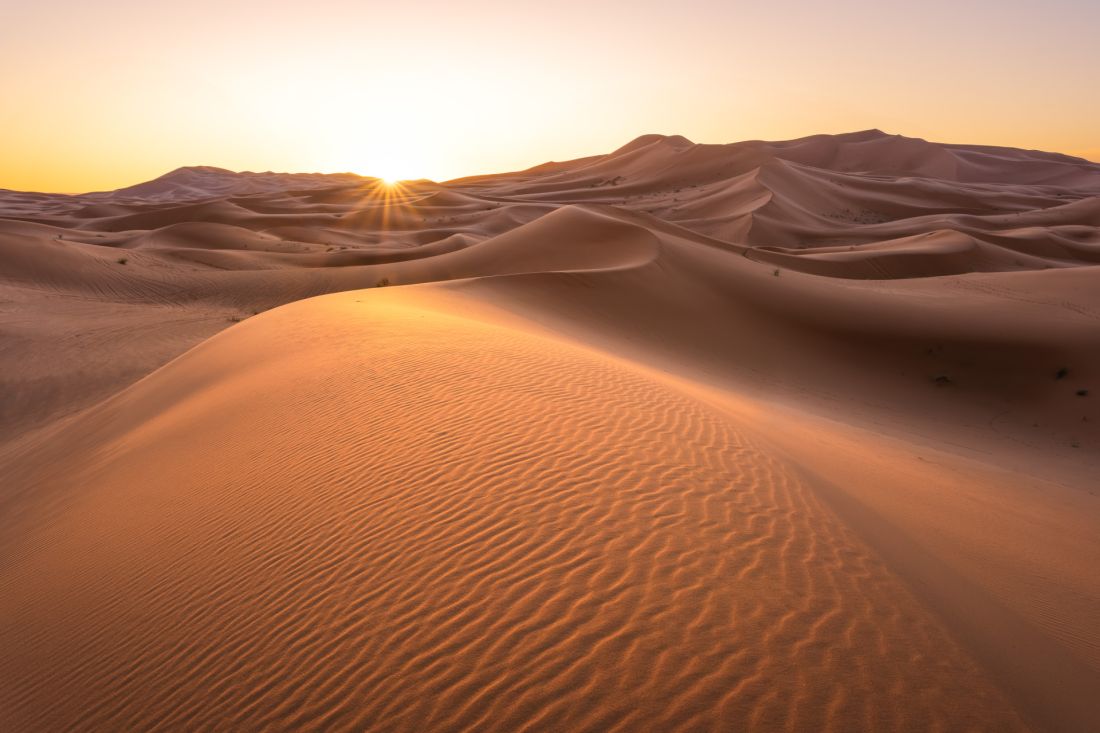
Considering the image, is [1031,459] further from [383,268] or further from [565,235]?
[383,268]

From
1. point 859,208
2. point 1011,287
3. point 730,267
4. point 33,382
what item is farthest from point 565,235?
point 859,208

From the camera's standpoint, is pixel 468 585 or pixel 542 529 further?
pixel 542 529

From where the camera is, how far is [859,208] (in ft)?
157

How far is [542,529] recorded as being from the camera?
3369mm

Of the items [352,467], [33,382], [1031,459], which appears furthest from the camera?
[33,382]

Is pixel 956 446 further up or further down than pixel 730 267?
further down

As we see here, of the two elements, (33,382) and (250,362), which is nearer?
(250,362)

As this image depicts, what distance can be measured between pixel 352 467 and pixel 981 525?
4910 mm

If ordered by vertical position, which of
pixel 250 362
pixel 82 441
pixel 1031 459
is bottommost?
pixel 1031 459

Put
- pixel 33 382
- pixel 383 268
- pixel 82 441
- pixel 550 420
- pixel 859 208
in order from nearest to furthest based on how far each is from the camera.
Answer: pixel 550 420 → pixel 82 441 → pixel 33 382 → pixel 383 268 → pixel 859 208

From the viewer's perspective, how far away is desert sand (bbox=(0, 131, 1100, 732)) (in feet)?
8.25

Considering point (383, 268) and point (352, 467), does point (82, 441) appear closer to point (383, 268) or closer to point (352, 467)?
point (352, 467)

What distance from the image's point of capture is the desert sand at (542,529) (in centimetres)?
252

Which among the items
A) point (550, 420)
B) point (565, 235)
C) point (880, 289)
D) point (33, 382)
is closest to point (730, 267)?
point (880, 289)
